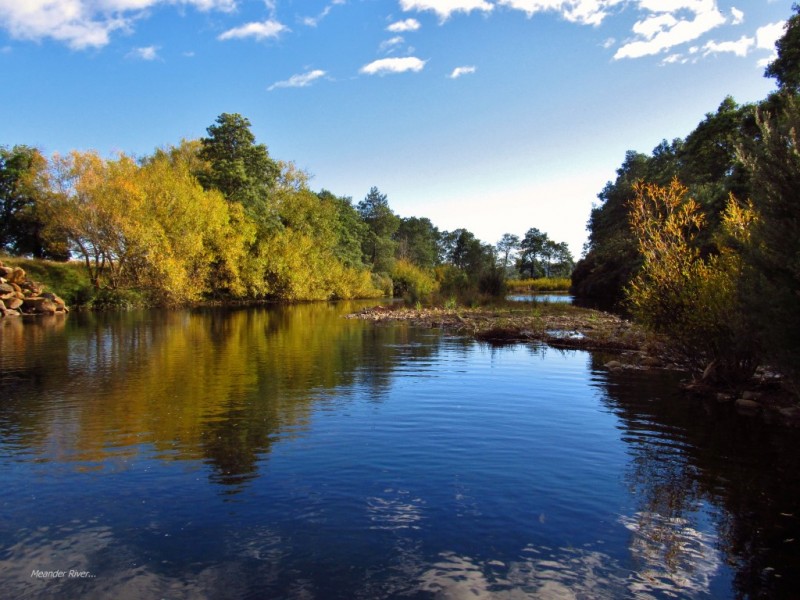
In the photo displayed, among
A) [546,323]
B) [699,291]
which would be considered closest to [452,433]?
[699,291]

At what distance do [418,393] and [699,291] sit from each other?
23.9 feet

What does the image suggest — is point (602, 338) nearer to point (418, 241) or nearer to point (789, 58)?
point (789, 58)

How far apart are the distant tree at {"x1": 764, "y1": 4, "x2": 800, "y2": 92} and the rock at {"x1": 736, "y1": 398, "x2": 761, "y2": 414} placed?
27712mm

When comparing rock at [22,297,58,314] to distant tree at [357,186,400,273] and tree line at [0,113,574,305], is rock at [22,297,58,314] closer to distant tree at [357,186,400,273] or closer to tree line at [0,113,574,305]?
tree line at [0,113,574,305]

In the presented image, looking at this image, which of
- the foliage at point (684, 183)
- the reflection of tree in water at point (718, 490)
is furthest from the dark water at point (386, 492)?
the foliage at point (684, 183)

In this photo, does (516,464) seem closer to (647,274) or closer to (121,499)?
(121,499)

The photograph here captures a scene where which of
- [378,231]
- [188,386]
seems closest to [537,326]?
[188,386]

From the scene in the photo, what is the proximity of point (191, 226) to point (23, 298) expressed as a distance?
14.4 meters

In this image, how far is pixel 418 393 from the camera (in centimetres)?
1303

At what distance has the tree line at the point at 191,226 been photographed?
44.1m

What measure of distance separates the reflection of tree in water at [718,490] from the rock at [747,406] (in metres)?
0.32

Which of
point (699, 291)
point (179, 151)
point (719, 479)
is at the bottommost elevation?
point (719, 479)

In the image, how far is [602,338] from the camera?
2312 centimetres

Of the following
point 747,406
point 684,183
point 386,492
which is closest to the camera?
point 386,492
